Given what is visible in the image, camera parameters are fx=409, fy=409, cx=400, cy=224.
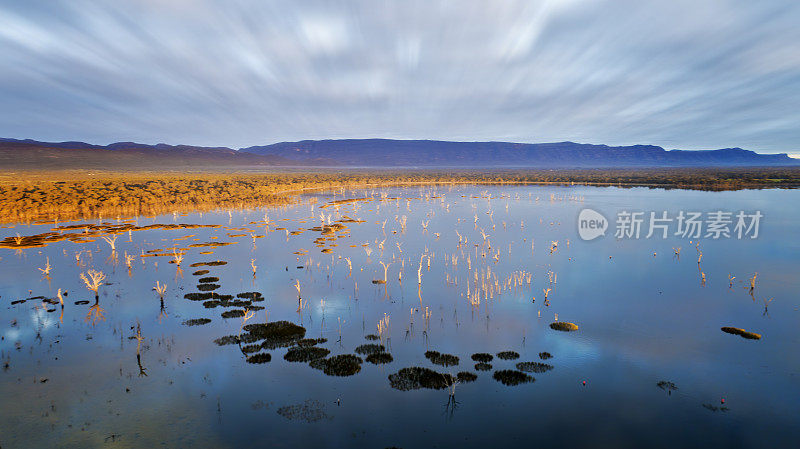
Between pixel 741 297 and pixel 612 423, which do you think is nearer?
pixel 612 423

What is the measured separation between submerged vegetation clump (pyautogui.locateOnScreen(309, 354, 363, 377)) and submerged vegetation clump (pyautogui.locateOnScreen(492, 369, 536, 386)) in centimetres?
390

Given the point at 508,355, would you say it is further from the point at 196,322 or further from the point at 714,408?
the point at 196,322

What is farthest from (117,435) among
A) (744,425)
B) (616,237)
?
(616,237)

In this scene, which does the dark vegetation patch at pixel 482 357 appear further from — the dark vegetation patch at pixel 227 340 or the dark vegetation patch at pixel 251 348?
the dark vegetation patch at pixel 227 340

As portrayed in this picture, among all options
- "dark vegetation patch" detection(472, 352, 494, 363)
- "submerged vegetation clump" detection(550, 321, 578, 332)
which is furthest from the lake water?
"submerged vegetation clump" detection(550, 321, 578, 332)

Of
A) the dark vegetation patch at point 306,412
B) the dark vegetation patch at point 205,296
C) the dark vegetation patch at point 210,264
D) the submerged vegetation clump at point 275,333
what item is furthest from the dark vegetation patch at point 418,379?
the dark vegetation patch at point 210,264

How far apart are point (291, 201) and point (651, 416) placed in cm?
5065

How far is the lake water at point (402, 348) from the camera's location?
30.2 feet

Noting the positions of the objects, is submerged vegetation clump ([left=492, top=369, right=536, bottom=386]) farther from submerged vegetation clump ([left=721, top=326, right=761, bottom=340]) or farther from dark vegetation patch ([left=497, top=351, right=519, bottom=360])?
submerged vegetation clump ([left=721, top=326, right=761, bottom=340])

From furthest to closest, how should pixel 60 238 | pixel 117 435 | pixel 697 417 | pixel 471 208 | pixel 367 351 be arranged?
pixel 471 208 < pixel 60 238 < pixel 367 351 < pixel 697 417 < pixel 117 435

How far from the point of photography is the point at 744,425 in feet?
30.3

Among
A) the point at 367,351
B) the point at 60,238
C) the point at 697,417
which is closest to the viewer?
the point at 697,417

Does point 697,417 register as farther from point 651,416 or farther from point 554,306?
point 554,306

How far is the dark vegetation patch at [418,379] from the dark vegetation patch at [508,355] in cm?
205
